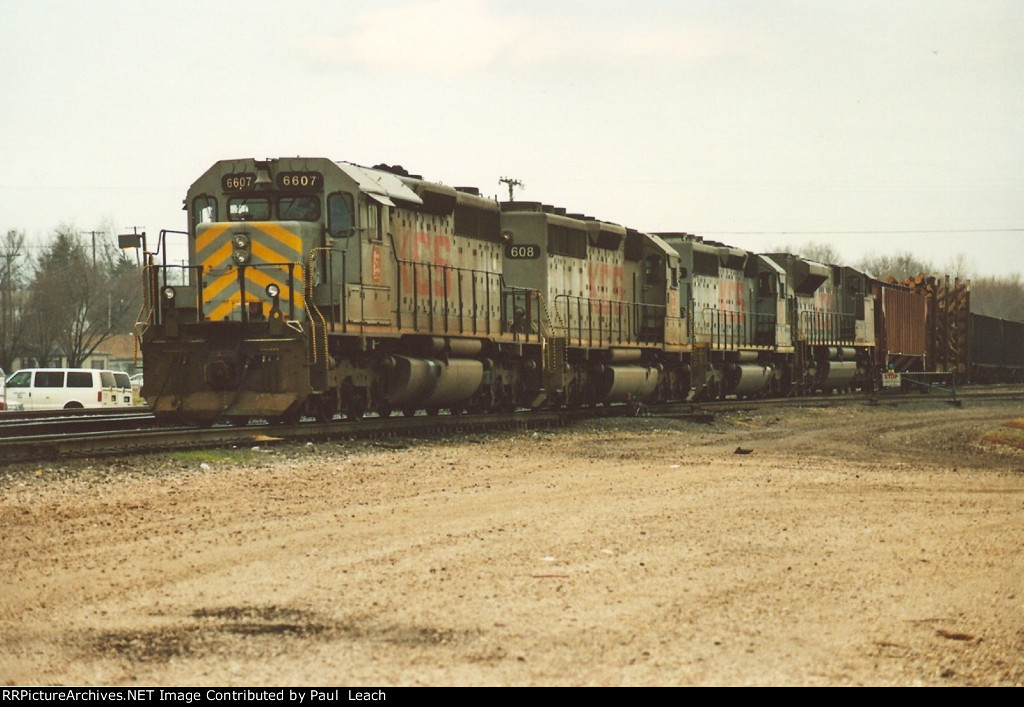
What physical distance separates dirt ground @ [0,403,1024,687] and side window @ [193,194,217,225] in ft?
15.6

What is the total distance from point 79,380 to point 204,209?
62.2 feet

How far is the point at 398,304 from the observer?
1847 cm

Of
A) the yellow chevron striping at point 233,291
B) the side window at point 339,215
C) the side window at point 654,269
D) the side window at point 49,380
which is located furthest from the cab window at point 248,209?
the side window at point 49,380

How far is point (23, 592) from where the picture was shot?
688 centimetres

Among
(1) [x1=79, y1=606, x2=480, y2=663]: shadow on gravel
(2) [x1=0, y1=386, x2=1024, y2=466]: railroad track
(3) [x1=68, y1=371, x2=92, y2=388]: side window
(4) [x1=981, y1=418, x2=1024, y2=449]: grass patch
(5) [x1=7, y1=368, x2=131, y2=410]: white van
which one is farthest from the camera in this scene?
(3) [x1=68, y1=371, x2=92, y2=388]: side window

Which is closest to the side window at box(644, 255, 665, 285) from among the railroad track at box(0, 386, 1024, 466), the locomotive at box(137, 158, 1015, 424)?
the locomotive at box(137, 158, 1015, 424)

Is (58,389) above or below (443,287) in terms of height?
below

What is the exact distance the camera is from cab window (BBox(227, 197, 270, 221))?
57.2ft

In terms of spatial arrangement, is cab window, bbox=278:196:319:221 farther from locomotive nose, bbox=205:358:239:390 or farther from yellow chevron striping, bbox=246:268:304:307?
locomotive nose, bbox=205:358:239:390

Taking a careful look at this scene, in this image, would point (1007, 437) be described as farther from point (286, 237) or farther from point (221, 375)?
point (221, 375)

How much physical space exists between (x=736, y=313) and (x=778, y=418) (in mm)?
7359

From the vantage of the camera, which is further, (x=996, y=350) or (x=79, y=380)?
(x=996, y=350)

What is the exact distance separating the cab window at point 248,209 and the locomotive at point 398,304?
0.02 meters

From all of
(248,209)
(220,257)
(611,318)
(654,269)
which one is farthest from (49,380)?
(220,257)
